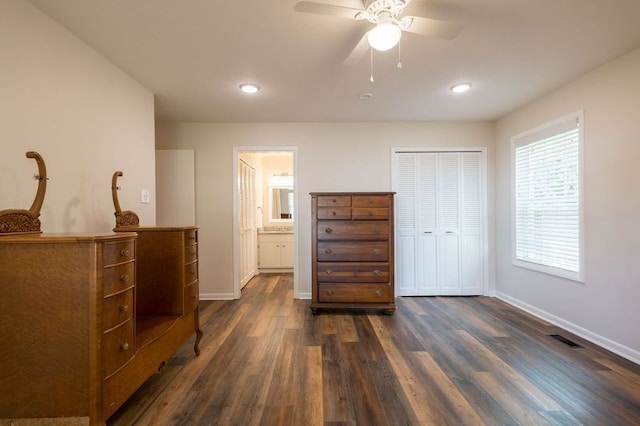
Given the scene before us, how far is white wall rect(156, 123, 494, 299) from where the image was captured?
3867 mm

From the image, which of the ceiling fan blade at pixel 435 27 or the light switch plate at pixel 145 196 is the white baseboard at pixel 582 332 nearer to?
the ceiling fan blade at pixel 435 27

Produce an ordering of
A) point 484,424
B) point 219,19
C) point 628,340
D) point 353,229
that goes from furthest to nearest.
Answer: point 353,229, point 628,340, point 219,19, point 484,424

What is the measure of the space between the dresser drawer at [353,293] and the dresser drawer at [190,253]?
A: 1520 mm

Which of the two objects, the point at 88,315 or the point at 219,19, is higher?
the point at 219,19

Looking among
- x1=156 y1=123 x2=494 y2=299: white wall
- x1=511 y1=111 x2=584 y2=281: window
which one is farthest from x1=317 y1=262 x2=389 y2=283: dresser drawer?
x1=511 y1=111 x2=584 y2=281: window

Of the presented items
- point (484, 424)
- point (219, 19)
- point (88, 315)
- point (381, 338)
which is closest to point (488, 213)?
point (381, 338)

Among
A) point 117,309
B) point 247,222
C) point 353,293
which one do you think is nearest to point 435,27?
point 117,309

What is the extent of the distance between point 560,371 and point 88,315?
2.95m

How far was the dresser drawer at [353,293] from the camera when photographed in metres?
3.24

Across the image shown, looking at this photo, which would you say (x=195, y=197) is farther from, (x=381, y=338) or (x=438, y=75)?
(x=438, y=75)

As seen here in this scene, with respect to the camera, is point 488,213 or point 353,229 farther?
point 488,213

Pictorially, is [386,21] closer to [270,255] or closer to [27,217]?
[27,217]

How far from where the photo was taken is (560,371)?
205 centimetres

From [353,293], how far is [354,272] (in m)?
0.24
